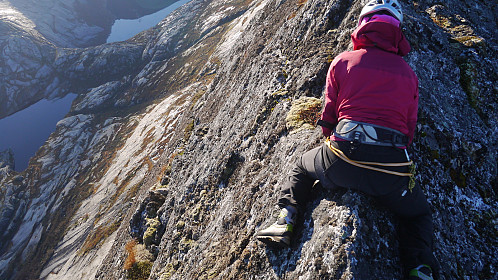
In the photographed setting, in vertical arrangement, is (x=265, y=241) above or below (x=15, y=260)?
above

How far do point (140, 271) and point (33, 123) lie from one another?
197 metres

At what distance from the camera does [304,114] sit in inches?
377

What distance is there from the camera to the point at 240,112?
580 inches

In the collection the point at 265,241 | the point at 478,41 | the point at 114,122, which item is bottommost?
the point at 114,122

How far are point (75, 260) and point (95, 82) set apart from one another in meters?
133

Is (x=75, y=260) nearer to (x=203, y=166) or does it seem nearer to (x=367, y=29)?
(x=203, y=166)

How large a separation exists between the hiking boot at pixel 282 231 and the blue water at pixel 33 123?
186m

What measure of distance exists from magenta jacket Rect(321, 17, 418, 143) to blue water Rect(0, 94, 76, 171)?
18742 cm

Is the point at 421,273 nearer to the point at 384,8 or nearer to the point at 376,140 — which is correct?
the point at 376,140

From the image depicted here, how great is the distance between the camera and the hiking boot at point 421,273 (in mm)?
4571

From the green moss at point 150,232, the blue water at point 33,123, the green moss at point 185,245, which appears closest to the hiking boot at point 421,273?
the green moss at point 185,245

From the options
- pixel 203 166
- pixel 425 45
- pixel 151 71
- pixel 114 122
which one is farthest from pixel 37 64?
pixel 425 45

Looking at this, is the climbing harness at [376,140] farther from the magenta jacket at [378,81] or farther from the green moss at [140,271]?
the green moss at [140,271]

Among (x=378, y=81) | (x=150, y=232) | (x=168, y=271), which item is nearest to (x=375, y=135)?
(x=378, y=81)
